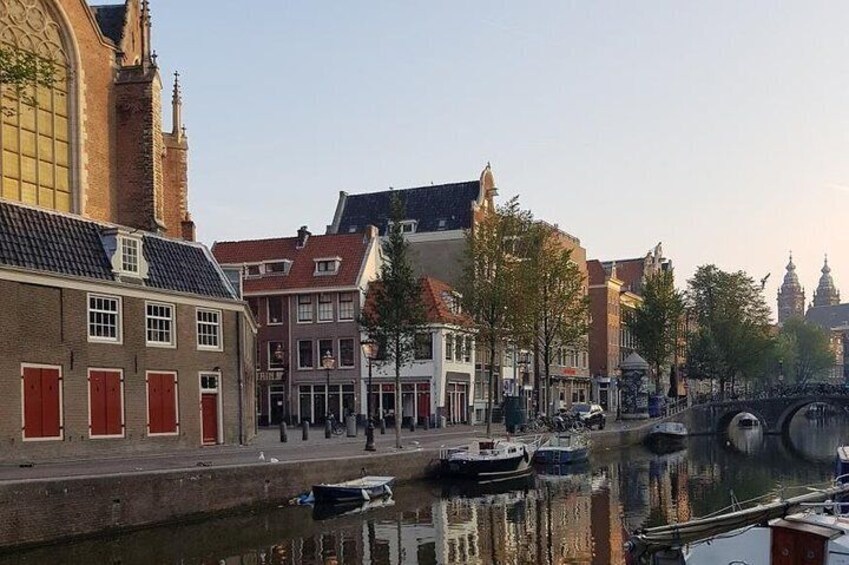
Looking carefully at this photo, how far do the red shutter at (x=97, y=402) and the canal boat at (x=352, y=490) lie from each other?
856 centimetres

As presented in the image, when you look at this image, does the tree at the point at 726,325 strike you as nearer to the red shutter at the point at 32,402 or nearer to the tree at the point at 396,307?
the tree at the point at 396,307

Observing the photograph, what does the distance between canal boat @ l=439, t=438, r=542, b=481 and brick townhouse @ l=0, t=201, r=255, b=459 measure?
938cm

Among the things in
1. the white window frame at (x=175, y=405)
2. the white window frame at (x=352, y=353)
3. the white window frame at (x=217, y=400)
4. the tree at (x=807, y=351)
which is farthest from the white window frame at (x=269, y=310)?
the tree at (x=807, y=351)

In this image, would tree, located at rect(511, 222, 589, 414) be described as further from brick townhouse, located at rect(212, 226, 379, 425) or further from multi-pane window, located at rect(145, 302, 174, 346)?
multi-pane window, located at rect(145, 302, 174, 346)

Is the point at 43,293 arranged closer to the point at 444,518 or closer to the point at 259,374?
the point at 444,518

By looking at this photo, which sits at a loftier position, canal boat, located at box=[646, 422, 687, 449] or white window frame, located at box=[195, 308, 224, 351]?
white window frame, located at box=[195, 308, 224, 351]

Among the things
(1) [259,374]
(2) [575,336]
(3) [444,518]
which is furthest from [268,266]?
(3) [444,518]

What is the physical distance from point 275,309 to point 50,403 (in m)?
35.5

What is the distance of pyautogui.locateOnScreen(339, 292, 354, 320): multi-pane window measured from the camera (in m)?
66.7

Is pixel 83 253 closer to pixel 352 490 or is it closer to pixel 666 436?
pixel 352 490

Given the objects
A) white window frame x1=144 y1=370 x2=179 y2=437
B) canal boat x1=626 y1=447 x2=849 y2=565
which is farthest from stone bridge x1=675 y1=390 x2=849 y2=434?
canal boat x1=626 y1=447 x2=849 y2=565

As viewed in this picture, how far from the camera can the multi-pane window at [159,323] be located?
126 ft

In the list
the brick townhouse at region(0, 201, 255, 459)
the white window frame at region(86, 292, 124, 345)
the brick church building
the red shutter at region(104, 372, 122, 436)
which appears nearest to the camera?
the brick townhouse at region(0, 201, 255, 459)

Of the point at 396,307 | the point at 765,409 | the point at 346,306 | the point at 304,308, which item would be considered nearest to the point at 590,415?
the point at 346,306
